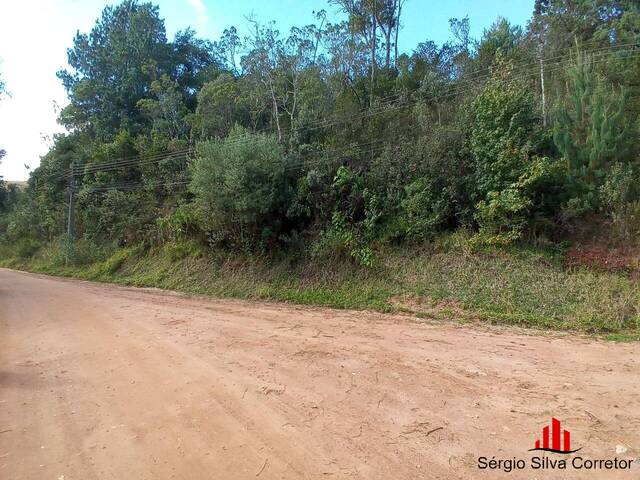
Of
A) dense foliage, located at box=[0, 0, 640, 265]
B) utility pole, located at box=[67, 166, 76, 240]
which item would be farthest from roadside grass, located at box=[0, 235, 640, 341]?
utility pole, located at box=[67, 166, 76, 240]

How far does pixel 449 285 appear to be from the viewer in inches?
442

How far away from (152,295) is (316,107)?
11.9 metres

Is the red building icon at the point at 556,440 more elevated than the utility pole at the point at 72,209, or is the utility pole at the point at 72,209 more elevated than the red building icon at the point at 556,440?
the utility pole at the point at 72,209

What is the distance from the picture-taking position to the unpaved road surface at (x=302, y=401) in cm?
355

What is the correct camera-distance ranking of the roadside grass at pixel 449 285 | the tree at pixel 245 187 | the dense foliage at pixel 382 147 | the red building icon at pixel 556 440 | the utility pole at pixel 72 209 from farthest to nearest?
the utility pole at pixel 72 209 → the tree at pixel 245 187 → the dense foliage at pixel 382 147 → the roadside grass at pixel 449 285 → the red building icon at pixel 556 440

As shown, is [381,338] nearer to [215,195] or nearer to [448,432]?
[448,432]

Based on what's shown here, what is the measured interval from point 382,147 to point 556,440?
1258 cm

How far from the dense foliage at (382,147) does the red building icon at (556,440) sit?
326 inches

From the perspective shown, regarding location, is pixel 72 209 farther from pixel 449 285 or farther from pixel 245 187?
pixel 449 285

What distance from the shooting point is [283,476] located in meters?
3.31

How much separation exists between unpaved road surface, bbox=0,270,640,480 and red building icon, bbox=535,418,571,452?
0.07 metres

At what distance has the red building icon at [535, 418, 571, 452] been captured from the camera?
366 centimetres

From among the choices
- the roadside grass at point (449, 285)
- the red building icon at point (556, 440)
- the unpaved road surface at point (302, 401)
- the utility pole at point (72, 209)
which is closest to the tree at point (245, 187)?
the roadside grass at point (449, 285)

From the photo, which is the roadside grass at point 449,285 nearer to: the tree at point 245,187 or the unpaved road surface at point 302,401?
the tree at point 245,187
